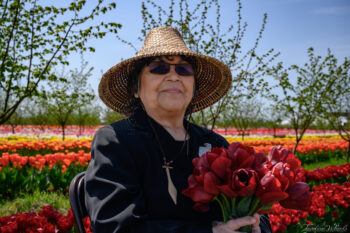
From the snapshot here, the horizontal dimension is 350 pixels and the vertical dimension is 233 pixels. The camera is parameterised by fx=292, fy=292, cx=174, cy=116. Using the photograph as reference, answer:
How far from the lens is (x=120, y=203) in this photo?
1290 millimetres

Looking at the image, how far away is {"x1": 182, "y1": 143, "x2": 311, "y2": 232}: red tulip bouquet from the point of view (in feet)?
3.50

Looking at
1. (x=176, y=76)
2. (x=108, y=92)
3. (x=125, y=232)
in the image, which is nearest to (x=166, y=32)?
(x=176, y=76)

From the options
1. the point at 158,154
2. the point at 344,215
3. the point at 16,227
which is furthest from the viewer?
the point at 344,215

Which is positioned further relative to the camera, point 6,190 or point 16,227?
point 6,190

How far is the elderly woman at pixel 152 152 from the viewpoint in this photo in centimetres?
128

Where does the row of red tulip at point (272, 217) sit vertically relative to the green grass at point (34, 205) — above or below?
above

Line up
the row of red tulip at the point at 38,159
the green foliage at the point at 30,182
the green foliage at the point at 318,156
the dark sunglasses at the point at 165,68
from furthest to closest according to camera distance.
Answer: the green foliage at the point at 318,156
the row of red tulip at the point at 38,159
the green foliage at the point at 30,182
the dark sunglasses at the point at 165,68

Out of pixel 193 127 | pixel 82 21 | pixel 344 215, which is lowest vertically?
pixel 344 215

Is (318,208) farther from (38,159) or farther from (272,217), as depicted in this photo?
(38,159)

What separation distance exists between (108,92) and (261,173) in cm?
146

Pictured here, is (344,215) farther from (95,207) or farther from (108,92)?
(95,207)

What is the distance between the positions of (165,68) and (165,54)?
9 cm

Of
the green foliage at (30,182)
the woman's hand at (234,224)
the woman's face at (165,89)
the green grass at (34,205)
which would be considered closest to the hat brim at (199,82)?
the woman's face at (165,89)

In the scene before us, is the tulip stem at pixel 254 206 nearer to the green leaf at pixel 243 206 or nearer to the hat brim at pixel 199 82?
the green leaf at pixel 243 206
